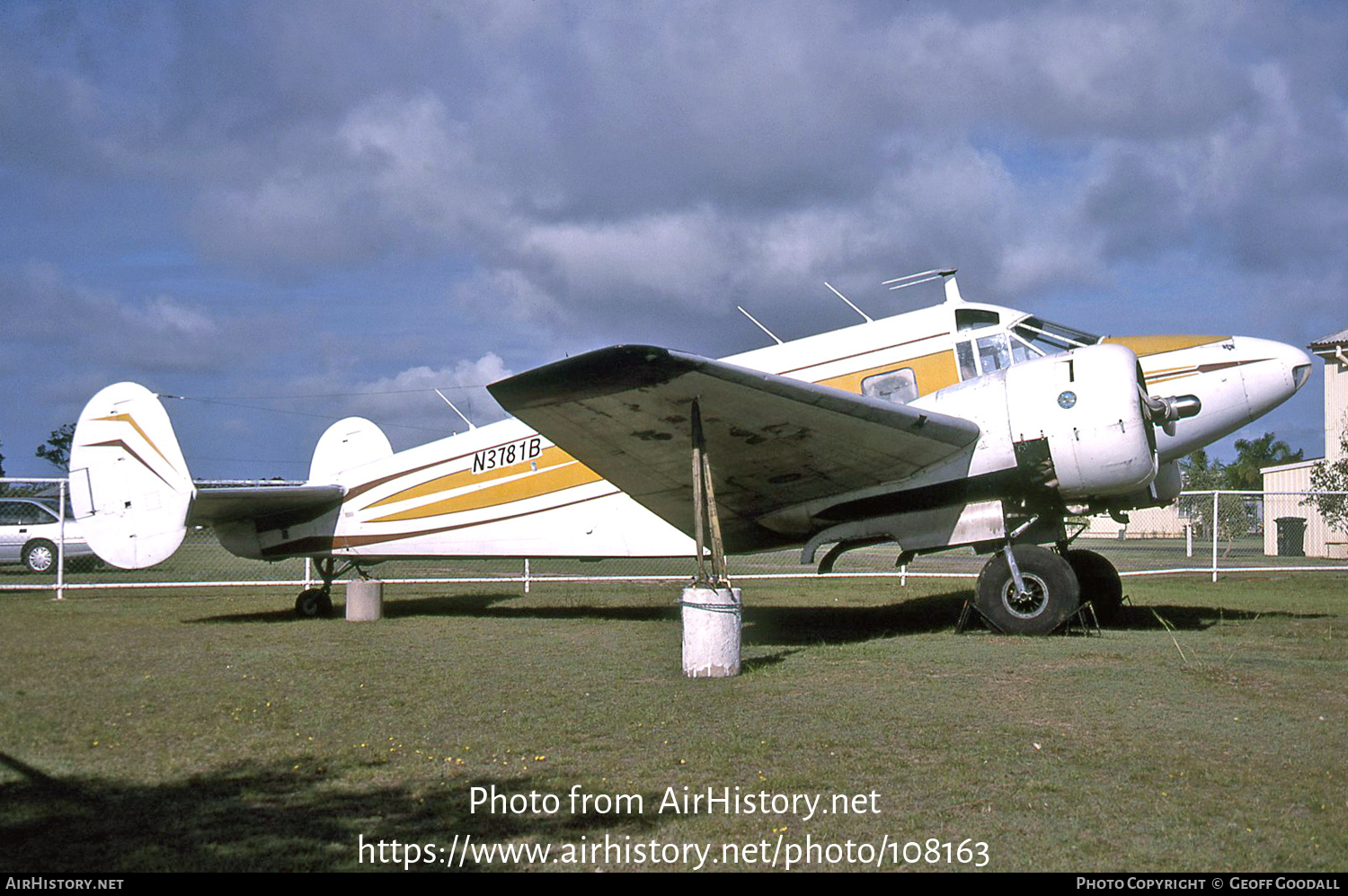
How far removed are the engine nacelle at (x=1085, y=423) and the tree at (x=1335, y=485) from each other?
14.0 metres

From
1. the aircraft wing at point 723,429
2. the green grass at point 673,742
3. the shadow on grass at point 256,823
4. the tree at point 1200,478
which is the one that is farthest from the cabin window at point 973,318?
the tree at point 1200,478

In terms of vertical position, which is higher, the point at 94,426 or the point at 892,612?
the point at 94,426

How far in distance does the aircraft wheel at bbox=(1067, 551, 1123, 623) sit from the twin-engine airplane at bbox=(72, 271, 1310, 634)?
26 millimetres

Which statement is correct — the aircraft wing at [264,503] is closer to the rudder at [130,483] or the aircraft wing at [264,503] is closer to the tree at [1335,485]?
the rudder at [130,483]

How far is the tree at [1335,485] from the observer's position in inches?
778

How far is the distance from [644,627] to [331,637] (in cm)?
312

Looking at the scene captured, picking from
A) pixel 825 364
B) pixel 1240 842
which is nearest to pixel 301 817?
pixel 1240 842

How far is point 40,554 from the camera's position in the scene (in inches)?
826

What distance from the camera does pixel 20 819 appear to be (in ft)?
12.0

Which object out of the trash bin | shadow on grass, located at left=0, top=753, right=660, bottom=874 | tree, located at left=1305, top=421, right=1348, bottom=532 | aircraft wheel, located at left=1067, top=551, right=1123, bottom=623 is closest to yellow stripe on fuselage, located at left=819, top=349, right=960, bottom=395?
aircraft wheel, located at left=1067, top=551, right=1123, bottom=623

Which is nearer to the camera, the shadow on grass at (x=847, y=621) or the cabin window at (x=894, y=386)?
the shadow on grass at (x=847, y=621)

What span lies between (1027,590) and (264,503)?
862 cm
